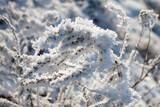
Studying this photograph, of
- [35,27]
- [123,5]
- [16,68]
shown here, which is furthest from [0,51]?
[123,5]

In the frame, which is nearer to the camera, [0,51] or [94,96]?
[94,96]

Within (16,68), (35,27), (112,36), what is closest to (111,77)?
(112,36)

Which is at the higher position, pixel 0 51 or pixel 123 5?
pixel 123 5

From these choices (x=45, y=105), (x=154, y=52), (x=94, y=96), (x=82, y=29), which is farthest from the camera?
(x=154, y=52)

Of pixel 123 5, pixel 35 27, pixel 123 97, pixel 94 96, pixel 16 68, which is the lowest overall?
pixel 123 97

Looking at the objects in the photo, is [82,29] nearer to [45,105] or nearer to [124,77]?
[124,77]

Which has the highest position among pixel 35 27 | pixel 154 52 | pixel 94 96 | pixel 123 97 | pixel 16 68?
pixel 154 52

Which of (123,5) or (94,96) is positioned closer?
(94,96)

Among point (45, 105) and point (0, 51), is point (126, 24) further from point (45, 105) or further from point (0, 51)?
point (45, 105)

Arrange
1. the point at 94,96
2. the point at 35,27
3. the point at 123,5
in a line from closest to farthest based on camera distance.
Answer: the point at 94,96 < the point at 35,27 < the point at 123,5
